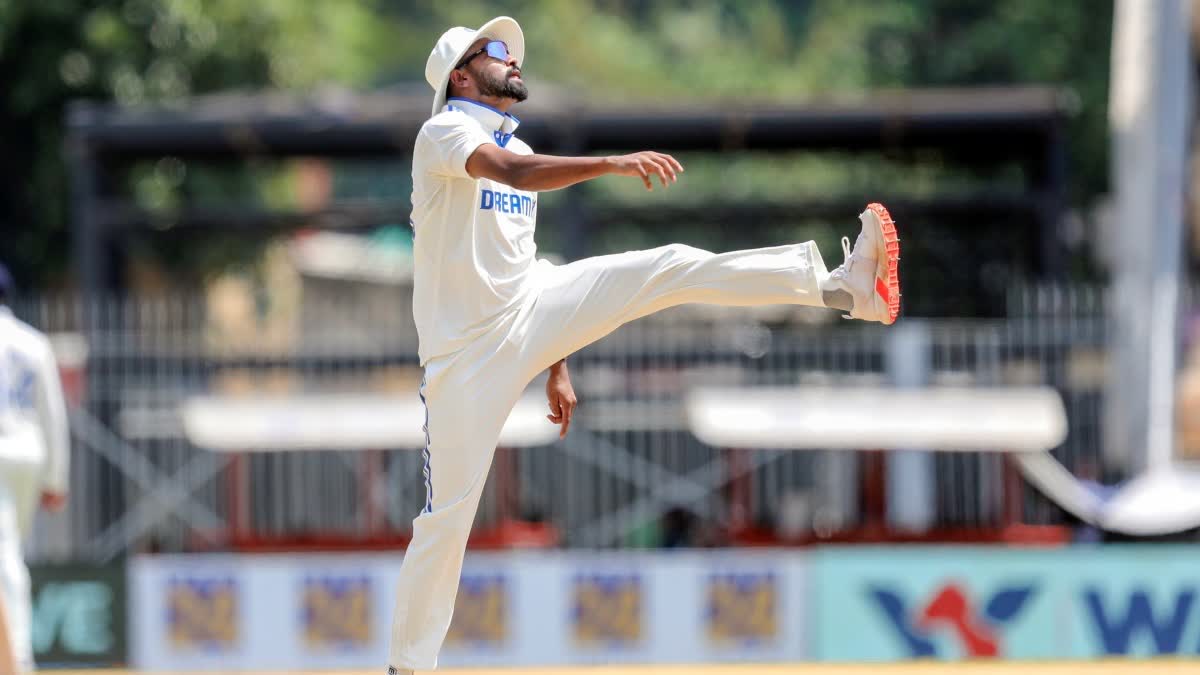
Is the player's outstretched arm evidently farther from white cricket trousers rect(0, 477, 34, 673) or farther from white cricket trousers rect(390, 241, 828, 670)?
white cricket trousers rect(0, 477, 34, 673)

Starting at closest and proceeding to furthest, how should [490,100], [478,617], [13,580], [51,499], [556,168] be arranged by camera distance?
[556,168] < [490,100] < [13,580] < [51,499] < [478,617]

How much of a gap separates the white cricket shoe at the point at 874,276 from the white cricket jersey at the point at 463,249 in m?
1.08

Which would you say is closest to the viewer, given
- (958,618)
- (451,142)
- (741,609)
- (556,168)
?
(556,168)

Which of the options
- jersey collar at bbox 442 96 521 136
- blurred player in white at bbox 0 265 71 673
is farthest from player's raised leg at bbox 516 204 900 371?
blurred player in white at bbox 0 265 71 673

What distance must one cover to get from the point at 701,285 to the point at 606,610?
7.12m

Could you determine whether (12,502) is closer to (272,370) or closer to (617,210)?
(272,370)

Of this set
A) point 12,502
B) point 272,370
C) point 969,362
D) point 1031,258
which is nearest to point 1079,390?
point 969,362

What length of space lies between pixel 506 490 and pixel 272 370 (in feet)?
8.87

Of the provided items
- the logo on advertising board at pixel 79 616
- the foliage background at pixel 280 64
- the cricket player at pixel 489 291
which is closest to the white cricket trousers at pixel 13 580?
the cricket player at pixel 489 291

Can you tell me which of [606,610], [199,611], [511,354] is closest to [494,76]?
[511,354]

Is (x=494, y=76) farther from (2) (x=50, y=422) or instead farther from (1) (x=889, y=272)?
(2) (x=50, y=422)

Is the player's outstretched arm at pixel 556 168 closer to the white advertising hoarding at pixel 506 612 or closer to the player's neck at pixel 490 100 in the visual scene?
the player's neck at pixel 490 100

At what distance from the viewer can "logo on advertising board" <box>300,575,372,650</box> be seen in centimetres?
1353

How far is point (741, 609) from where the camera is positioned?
13391mm
